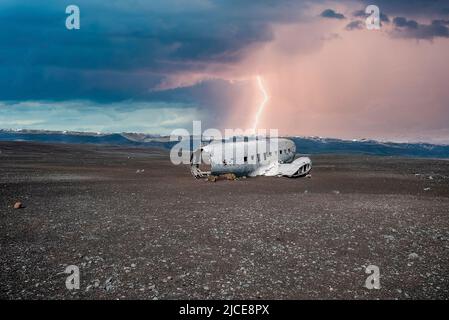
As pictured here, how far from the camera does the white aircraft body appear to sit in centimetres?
3719

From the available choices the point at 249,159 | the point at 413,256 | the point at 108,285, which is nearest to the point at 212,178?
the point at 249,159

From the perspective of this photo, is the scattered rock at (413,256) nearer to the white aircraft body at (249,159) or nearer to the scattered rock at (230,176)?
the white aircraft body at (249,159)

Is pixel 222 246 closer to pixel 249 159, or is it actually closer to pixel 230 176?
pixel 230 176

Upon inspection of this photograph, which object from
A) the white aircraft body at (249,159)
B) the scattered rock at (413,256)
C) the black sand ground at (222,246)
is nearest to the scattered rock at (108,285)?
the black sand ground at (222,246)

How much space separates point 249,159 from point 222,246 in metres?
25.5

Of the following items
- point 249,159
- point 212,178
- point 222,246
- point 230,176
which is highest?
point 249,159

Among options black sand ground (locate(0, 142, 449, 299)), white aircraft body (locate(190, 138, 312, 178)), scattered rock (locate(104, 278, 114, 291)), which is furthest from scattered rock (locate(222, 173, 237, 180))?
scattered rock (locate(104, 278, 114, 291))

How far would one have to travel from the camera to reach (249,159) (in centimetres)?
3919

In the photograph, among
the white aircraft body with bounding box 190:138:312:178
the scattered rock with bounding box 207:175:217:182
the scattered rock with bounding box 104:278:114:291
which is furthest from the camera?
the white aircraft body with bounding box 190:138:312:178

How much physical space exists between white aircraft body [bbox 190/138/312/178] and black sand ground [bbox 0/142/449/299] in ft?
38.0

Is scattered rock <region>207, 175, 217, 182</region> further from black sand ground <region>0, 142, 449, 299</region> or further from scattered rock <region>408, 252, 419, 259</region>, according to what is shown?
scattered rock <region>408, 252, 419, 259</region>

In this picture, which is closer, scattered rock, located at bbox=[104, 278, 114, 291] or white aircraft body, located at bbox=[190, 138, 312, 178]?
scattered rock, located at bbox=[104, 278, 114, 291]

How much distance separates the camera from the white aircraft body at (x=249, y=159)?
37.2m
